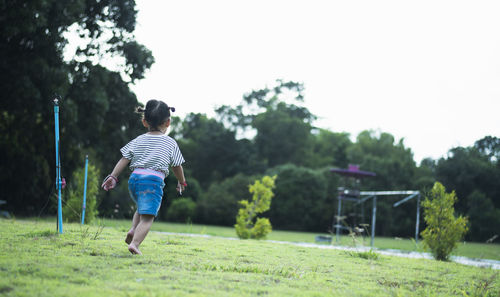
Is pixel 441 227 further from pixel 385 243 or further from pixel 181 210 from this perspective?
pixel 181 210

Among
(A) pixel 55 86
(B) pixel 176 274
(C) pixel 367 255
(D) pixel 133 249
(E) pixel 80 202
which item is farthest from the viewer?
(A) pixel 55 86

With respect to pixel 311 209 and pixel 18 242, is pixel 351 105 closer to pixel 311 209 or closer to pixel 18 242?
pixel 311 209

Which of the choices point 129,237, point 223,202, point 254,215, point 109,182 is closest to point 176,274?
point 129,237

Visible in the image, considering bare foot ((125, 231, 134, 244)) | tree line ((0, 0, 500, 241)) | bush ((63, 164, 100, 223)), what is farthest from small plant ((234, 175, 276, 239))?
bare foot ((125, 231, 134, 244))

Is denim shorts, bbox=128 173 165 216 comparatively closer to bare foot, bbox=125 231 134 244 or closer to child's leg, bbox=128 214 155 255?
child's leg, bbox=128 214 155 255

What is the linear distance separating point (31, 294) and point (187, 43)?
19.0 metres

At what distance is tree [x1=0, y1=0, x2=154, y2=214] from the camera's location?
626 inches

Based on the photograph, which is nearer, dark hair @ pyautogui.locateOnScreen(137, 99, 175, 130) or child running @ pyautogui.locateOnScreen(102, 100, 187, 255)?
child running @ pyautogui.locateOnScreen(102, 100, 187, 255)

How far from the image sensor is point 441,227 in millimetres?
8852

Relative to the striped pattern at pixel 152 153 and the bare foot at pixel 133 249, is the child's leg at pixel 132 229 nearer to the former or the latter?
the bare foot at pixel 133 249

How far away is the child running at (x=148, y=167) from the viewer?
387 cm

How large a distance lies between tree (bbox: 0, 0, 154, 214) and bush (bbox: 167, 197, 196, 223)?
41.3 feet

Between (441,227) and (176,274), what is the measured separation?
24.2 ft

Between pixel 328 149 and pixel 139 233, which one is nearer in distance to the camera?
pixel 139 233
